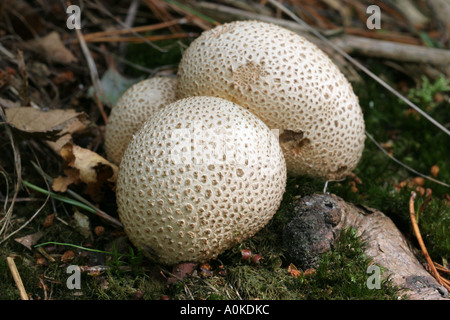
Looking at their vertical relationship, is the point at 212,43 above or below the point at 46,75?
above

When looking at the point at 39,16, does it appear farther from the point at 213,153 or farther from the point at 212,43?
the point at 213,153

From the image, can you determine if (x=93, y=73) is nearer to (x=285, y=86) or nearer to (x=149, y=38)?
(x=149, y=38)

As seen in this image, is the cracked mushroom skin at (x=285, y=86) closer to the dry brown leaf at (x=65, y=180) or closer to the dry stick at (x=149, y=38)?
the dry brown leaf at (x=65, y=180)

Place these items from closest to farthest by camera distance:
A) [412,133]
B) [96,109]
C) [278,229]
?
[278,229] < [96,109] < [412,133]

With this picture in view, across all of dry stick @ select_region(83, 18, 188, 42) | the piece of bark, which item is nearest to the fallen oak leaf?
the piece of bark

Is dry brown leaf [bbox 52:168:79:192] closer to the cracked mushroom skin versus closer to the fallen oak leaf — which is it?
the fallen oak leaf

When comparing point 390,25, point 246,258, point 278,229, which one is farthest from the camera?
point 390,25

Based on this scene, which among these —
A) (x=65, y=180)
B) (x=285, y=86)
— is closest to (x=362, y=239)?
(x=285, y=86)

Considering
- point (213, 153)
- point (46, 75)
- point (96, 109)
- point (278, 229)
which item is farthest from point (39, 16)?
point (278, 229)
